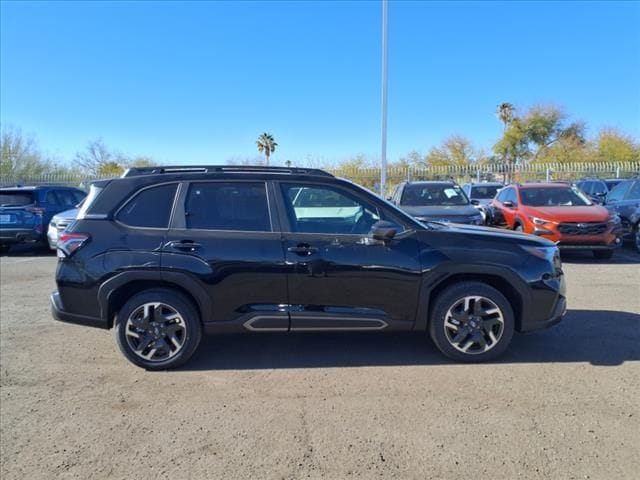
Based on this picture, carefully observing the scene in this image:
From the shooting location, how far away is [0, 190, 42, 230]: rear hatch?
1114 cm

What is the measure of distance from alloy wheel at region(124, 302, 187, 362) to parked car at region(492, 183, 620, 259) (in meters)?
7.81

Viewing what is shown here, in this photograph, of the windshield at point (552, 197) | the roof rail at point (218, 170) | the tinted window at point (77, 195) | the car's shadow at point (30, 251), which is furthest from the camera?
the tinted window at point (77, 195)

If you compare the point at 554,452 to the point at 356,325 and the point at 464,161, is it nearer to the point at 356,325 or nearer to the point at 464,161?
the point at 356,325

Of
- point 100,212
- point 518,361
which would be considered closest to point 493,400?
point 518,361

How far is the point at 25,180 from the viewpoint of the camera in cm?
2831

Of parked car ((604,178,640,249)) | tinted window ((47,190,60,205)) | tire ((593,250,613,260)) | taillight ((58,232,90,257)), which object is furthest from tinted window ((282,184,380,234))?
tinted window ((47,190,60,205))

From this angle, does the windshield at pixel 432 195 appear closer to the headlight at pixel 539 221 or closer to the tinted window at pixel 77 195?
the headlight at pixel 539 221

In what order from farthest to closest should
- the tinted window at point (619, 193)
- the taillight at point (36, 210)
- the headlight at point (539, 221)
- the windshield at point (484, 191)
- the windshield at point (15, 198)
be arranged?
the windshield at point (484, 191) → the tinted window at point (619, 193) → the taillight at point (36, 210) → the windshield at point (15, 198) → the headlight at point (539, 221)

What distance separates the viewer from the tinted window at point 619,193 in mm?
11709

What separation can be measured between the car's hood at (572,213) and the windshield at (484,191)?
796cm

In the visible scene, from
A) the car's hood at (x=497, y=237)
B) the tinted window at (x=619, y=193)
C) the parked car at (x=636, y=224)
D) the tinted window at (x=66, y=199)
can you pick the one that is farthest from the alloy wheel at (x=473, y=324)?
the tinted window at (x=66, y=199)

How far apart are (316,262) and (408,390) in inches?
52.6

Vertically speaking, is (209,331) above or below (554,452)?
above

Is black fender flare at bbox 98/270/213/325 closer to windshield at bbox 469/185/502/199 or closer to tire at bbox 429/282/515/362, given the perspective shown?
tire at bbox 429/282/515/362
